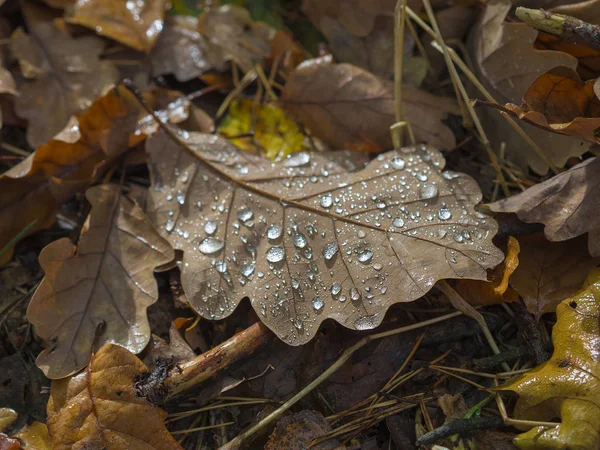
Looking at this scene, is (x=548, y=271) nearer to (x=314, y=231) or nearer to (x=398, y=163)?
(x=398, y=163)

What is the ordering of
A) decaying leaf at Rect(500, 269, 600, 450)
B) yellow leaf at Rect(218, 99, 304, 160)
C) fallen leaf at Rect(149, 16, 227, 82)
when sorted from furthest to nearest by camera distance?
fallen leaf at Rect(149, 16, 227, 82) < yellow leaf at Rect(218, 99, 304, 160) < decaying leaf at Rect(500, 269, 600, 450)

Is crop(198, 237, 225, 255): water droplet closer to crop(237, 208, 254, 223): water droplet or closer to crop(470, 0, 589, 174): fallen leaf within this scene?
crop(237, 208, 254, 223): water droplet

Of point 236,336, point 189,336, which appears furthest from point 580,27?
point 189,336

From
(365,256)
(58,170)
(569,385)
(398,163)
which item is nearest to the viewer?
(569,385)

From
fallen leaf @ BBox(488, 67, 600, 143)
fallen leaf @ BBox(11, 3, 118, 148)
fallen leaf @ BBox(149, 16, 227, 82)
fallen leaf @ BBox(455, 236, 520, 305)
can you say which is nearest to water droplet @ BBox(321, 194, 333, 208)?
fallen leaf @ BBox(455, 236, 520, 305)

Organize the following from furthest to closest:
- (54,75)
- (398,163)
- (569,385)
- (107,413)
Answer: (54,75)
(398,163)
(107,413)
(569,385)

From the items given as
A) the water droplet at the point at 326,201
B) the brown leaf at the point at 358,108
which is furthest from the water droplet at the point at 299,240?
the brown leaf at the point at 358,108

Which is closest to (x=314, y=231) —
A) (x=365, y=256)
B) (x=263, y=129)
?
(x=365, y=256)
